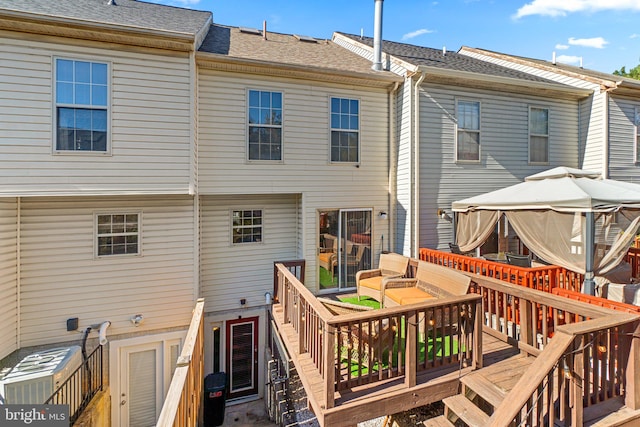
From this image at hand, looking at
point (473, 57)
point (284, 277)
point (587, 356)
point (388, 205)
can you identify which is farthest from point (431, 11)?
point (587, 356)

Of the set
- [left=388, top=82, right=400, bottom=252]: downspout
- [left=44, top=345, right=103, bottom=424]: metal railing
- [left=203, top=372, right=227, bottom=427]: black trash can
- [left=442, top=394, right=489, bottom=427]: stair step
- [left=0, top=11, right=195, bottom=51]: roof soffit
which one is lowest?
[left=203, top=372, right=227, bottom=427]: black trash can

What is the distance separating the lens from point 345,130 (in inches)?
299

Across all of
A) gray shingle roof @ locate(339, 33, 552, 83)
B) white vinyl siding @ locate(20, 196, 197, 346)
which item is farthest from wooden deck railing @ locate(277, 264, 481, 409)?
gray shingle roof @ locate(339, 33, 552, 83)

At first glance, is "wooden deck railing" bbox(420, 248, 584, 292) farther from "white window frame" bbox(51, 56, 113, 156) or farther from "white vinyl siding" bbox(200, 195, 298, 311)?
"white window frame" bbox(51, 56, 113, 156)

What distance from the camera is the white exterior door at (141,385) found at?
6.27 meters

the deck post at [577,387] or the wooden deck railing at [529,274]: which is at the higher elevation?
the wooden deck railing at [529,274]

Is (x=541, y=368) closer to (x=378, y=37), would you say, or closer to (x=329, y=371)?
(x=329, y=371)

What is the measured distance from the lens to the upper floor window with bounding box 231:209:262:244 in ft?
23.5

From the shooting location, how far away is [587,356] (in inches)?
118

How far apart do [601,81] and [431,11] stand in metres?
6.06

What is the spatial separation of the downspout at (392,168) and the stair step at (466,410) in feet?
15.0

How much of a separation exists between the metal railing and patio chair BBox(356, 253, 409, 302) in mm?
5388

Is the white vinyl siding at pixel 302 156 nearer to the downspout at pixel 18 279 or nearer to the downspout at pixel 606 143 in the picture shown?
the downspout at pixel 18 279

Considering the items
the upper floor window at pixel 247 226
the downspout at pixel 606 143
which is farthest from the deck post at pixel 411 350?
the downspout at pixel 606 143
